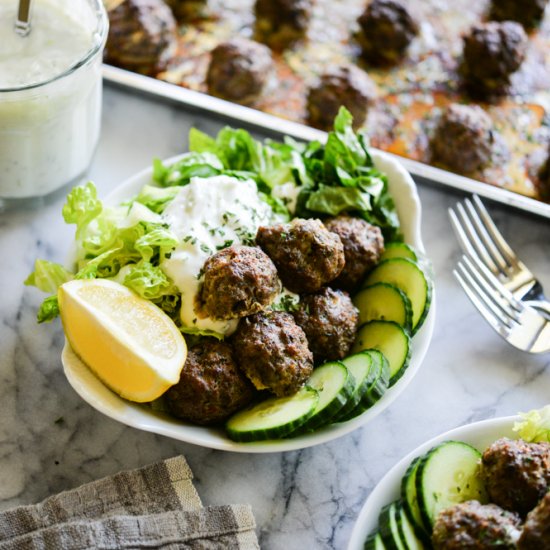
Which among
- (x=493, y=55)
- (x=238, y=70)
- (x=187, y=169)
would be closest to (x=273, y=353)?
(x=187, y=169)

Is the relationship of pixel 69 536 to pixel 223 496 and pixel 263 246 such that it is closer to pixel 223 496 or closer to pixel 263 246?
pixel 223 496

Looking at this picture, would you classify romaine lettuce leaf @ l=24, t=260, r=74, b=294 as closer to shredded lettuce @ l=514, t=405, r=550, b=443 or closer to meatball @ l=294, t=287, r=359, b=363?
meatball @ l=294, t=287, r=359, b=363

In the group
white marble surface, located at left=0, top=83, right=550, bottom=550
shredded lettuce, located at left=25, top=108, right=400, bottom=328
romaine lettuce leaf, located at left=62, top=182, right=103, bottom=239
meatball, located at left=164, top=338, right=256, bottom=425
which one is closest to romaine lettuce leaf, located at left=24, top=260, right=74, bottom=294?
shredded lettuce, located at left=25, top=108, right=400, bottom=328

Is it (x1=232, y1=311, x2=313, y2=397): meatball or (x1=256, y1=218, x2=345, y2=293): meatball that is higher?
(x1=256, y1=218, x2=345, y2=293): meatball

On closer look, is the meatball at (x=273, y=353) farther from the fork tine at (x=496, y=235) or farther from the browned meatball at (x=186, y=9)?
the browned meatball at (x=186, y=9)

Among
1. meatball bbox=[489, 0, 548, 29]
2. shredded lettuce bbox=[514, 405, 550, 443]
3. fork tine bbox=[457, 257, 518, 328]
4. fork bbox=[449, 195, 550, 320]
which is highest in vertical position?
meatball bbox=[489, 0, 548, 29]

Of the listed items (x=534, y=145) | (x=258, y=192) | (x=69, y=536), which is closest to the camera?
(x=69, y=536)

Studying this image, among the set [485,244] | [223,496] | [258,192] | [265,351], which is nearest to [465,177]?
[485,244]
